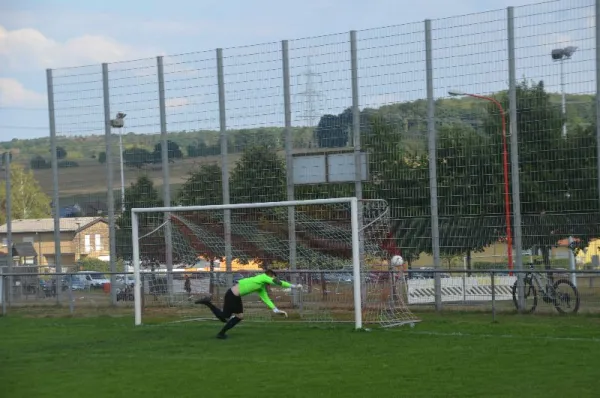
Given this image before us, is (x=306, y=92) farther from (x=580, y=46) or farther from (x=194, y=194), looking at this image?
(x=580, y=46)

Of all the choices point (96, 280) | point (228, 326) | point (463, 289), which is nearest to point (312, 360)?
point (228, 326)

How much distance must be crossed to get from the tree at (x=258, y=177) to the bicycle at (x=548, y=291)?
7.59m

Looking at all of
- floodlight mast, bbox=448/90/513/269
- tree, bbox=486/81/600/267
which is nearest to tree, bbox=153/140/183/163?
floodlight mast, bbox=448/90/513/269

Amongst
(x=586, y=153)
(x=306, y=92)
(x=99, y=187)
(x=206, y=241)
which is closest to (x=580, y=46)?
(x=586, y=153)

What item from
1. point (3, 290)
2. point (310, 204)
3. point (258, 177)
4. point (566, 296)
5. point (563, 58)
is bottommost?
point (3, 290)

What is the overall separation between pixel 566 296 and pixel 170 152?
1267cm

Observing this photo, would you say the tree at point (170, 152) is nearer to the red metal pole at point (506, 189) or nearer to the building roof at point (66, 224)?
the building roof at point (66, 224)

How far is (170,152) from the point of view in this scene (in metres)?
29.5

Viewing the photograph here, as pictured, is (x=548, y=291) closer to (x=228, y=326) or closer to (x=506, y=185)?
(x=506, y=185)

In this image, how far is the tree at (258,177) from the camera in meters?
27.8

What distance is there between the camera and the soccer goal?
2238 cm

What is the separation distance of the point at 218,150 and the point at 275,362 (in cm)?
1324

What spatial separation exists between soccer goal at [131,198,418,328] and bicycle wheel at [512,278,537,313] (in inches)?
101

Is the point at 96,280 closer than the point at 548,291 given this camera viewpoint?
No
